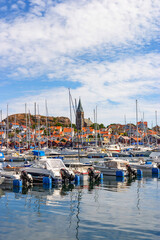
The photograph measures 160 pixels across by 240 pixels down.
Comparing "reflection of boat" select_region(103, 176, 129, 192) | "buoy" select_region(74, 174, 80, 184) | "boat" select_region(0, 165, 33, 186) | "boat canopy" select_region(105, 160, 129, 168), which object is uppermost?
Answer: "boat canopy" select_region(105, 160, 129, 168)

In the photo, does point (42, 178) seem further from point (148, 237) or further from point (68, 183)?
point (148, 237)

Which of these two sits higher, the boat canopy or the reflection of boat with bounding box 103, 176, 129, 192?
the boat canopy

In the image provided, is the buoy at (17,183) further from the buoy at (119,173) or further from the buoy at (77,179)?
the buoy at (119,173)

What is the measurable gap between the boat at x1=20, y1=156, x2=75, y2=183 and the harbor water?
345 centimetres

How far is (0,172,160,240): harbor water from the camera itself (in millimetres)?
12195

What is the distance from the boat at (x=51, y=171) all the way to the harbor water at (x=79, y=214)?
3.45 meters

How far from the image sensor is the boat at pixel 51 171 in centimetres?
2752

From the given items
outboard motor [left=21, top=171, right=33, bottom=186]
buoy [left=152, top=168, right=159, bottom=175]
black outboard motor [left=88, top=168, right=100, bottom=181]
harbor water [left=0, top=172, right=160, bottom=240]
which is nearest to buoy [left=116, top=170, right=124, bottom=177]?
black outboard motor [left=88, top=168, right=100, bottom=181]

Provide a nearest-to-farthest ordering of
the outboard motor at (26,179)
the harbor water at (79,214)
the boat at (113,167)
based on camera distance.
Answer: the harbor water at (79,214), the outboard motor at (26,179), the boat at (113,167)

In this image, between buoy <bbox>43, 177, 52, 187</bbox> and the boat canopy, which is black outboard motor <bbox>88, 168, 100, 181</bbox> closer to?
buoy <bbox>43, 177, 52, 187</bbox>

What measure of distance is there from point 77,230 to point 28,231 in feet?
7.65

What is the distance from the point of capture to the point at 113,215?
15.3 m

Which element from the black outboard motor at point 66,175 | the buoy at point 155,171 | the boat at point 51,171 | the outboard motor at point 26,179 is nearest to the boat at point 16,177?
the outboard motor at point 26,179

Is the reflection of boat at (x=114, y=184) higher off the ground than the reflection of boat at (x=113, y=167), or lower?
lower
